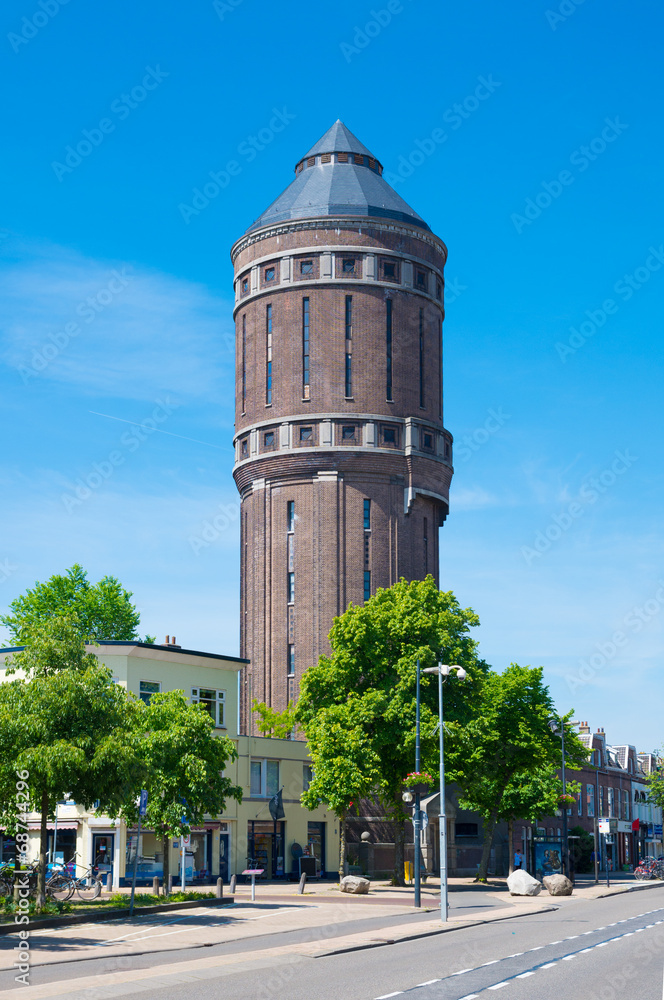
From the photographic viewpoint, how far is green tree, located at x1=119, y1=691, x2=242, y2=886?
38.5 meters

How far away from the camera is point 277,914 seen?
120ft

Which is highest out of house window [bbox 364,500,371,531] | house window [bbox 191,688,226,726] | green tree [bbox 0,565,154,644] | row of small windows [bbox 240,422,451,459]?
row of small windows [bbox 240,422,451,459]

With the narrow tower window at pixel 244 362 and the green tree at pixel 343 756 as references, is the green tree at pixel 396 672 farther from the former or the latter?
the narrow tower window at pixel 244 362

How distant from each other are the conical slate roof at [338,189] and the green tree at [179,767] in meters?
46.6

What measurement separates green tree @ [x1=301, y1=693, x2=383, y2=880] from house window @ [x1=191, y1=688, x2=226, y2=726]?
14.2 feet

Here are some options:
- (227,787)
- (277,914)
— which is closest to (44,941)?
(277,914)

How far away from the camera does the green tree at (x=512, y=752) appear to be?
5972 centimetres

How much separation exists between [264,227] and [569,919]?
5580cm

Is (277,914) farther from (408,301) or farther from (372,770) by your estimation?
(408,301)

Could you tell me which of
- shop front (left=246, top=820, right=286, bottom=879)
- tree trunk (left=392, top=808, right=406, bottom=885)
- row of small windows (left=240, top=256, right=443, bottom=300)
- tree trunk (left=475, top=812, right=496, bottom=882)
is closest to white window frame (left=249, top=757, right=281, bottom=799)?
shop front (left=246, top=820, right=286, bottom=879)

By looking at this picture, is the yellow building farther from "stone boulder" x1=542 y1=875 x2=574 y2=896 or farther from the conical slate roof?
the conical slate roof

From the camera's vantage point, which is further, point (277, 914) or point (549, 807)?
point (549, 807)

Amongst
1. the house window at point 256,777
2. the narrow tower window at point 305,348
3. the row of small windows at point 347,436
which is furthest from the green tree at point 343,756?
the narrow tower window at point 305,348

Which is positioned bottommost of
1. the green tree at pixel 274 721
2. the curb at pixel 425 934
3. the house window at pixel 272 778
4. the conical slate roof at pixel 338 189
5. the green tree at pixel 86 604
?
the curb at pixel 425 934
